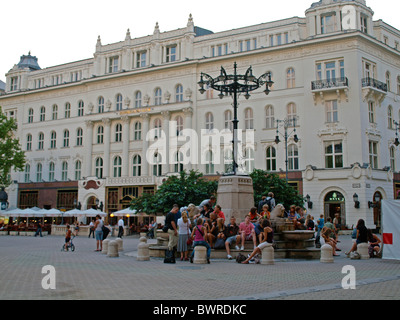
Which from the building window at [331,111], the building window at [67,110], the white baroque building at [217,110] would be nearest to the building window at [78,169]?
the white baroque building at [217,110]

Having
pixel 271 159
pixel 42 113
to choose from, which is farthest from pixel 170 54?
pixel 42 113

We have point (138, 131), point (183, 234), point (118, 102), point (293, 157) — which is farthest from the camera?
point (118, 102)

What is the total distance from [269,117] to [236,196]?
28.1m

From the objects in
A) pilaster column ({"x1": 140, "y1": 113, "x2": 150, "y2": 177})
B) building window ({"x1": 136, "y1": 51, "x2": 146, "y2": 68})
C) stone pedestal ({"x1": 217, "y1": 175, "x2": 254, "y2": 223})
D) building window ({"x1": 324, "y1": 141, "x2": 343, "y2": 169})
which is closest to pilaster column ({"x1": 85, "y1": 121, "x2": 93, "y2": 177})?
pilaster column ({"x1": 140, "y1": 113, "x2": 150, "y2": 177})

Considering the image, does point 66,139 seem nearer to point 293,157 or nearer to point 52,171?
point 52,171

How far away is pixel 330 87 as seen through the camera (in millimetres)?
42562

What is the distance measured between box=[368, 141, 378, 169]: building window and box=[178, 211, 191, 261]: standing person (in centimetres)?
3014

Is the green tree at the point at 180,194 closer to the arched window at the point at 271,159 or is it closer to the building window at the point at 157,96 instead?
the arched window at the point at 271,159

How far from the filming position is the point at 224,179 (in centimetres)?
1988

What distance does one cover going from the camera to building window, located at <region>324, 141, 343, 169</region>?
42.3m

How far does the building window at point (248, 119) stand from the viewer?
4738 cm

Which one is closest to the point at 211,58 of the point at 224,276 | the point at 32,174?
the point at 32,174

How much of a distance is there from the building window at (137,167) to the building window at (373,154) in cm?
2497
